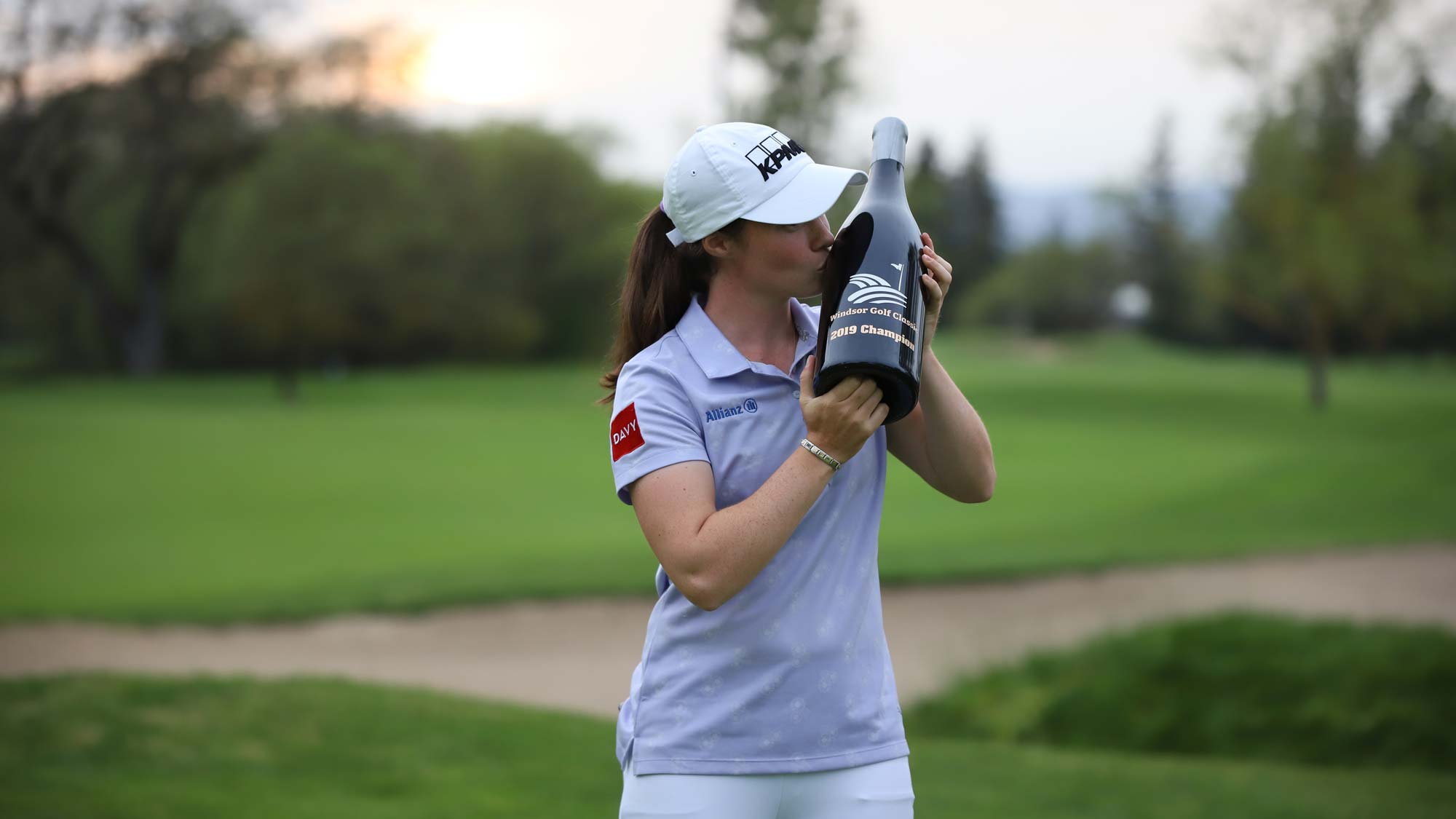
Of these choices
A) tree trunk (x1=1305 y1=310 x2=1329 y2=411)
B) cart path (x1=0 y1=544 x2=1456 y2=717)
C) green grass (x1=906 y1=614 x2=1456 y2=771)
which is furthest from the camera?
tree trunk (x1=1305 y1=310 x2=1329 y2=411)

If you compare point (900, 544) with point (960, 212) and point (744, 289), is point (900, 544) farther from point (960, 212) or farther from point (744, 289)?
point (960, 212)

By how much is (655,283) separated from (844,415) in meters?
0.54

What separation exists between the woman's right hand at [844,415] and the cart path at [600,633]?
645 centimetres

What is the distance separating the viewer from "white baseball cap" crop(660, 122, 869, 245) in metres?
2.03

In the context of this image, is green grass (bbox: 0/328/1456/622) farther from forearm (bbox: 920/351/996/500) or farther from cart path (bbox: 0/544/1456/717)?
forearm (bbox: 920/351/996/500)

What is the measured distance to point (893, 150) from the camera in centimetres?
210

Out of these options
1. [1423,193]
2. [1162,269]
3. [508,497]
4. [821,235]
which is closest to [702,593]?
[821,235]

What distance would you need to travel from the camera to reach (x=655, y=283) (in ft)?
7.52

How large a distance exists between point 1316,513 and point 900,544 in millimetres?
5573

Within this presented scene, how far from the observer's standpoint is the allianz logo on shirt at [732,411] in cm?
206

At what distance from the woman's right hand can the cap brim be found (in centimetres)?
28

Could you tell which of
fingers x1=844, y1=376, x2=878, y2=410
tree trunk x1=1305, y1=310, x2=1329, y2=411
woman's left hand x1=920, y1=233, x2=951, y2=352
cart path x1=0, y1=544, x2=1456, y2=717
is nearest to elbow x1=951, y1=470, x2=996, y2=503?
woman's left hand x1=920, y1=233, x2=951, y2=352

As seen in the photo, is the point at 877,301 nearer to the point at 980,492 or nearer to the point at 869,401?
the point at 869,401

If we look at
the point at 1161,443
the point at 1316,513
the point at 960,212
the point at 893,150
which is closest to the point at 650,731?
the point at 893,150
